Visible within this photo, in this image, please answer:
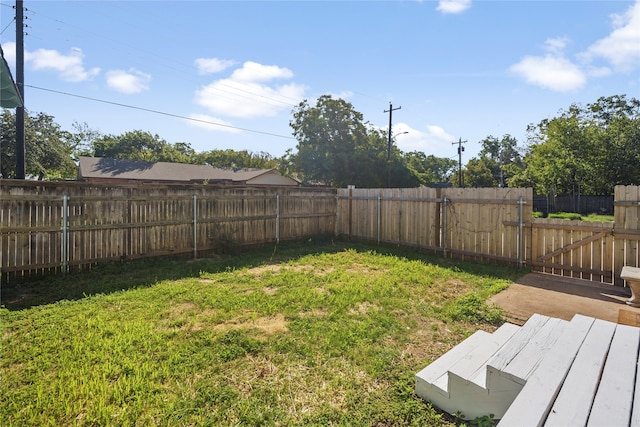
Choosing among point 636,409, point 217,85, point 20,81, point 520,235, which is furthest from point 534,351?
point 217,85

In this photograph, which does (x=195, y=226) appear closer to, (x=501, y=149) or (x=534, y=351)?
(x=534, y=351)

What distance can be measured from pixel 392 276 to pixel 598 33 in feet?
30.1

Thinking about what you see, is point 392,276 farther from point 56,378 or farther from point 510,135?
point 510,135

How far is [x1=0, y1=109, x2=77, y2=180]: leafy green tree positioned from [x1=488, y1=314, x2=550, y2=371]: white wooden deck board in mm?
28699

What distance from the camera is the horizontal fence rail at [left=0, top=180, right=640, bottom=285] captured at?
16.6 feet

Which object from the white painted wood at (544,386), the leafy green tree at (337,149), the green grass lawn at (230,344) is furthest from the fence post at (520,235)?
the leafy green tree at (337,149)

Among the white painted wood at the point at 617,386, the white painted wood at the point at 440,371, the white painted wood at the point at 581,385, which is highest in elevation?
the white painted wood at the point at 617,386

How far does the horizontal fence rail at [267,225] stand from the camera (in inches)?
199

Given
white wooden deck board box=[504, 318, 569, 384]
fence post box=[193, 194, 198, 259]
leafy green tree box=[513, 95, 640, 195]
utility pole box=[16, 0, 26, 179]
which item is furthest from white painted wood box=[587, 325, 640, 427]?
leafy green tree box=[513, 95, 640, 195]

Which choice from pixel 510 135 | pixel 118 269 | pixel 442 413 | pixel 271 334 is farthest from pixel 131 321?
pixel 510 135

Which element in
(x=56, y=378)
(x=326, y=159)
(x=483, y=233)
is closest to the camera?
(x=56, y=378)

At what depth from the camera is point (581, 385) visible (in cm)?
139

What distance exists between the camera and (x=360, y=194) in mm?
9445

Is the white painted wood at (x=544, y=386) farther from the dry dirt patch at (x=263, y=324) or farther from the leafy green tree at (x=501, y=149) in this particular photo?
the leafy green tree at (x=501, y=149)
